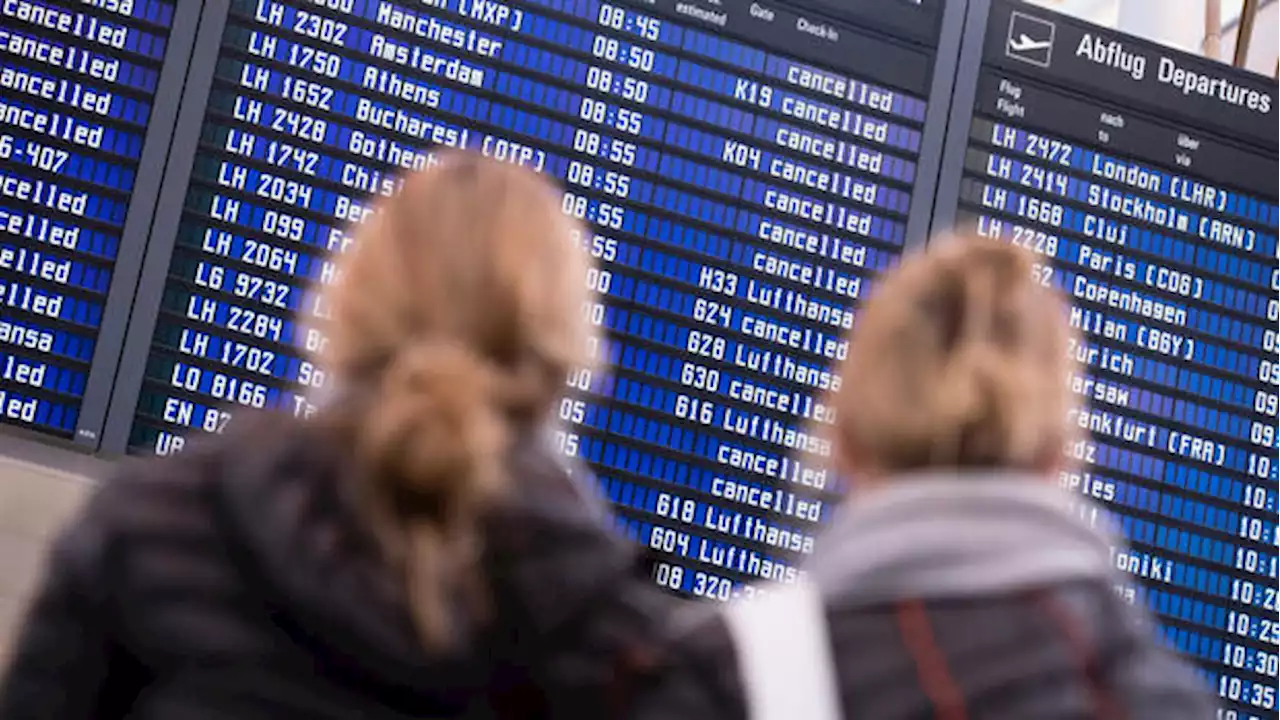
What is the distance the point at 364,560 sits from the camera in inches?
56.9

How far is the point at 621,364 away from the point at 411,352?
92.4 inches

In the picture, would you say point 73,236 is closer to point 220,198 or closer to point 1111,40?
point 220,198

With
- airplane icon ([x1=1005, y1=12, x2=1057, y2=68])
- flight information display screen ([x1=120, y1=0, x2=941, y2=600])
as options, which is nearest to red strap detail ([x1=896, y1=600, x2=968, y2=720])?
flight information display screen ([x1=120, y1=0, x2=941, y2=600])

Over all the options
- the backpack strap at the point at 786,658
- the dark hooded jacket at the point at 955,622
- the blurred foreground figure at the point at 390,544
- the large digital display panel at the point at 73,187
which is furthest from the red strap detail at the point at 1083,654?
the large digital display panel at the point at 73,187

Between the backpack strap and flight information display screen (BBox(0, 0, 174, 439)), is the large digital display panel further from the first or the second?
the backpack strap

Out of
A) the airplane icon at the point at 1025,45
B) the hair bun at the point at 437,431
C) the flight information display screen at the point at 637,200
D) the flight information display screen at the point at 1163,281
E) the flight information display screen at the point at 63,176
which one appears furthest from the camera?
the airplane icon at the point at 1025,45

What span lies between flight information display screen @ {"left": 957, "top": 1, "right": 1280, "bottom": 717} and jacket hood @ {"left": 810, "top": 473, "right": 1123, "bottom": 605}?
105 inches

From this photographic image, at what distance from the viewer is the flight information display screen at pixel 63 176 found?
137 inches

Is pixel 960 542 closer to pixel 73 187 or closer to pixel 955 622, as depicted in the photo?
pixel 955 622

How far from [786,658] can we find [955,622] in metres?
0.13

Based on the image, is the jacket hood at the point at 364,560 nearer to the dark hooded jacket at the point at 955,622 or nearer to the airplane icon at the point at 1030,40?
the dark hooded jacket at the point at 955,622

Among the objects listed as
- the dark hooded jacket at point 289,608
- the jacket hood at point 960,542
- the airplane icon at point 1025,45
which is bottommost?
the dark hooded jacket at point 289,608

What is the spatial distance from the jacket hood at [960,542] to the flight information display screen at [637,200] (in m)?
2.11

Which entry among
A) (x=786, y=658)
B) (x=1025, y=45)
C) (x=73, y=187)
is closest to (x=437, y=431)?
(x=786, y=658)
